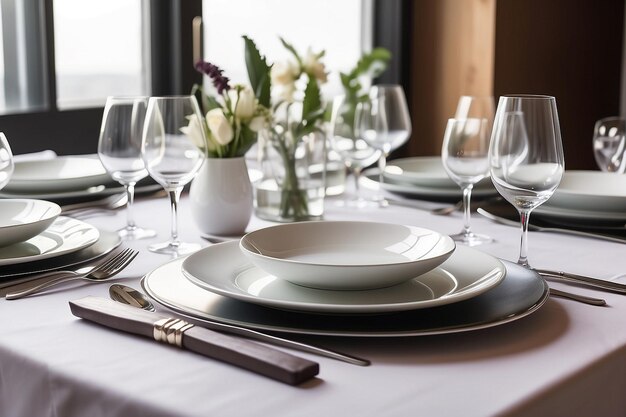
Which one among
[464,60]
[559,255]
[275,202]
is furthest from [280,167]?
[464,60]

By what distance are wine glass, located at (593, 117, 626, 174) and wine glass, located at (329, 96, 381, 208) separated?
1.66 ft

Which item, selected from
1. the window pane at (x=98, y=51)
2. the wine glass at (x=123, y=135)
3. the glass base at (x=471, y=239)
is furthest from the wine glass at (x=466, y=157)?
the window pane at (x=98, y=51)

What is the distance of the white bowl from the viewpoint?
2.73 ft

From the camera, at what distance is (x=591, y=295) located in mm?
956

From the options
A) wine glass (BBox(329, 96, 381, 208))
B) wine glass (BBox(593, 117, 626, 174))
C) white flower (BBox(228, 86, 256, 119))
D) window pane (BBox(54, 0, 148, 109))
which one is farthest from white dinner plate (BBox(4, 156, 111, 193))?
wine glass (BBox(593, 117, 626, 174))

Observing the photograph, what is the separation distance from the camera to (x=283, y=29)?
10.1 ft

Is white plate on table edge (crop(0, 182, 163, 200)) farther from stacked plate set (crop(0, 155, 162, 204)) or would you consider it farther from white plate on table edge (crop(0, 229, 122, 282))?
white plate on table edge (crop(0, 229, 122, 282))

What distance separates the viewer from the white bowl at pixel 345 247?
2.73 ft

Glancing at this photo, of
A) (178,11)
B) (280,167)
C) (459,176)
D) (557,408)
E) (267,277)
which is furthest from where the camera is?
(178,11)

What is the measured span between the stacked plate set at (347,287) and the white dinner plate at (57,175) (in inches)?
21.8

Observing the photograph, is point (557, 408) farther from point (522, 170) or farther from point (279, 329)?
point (522, 170)

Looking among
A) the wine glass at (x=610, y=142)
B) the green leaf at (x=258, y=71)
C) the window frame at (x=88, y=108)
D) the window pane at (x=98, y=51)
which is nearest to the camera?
the green leaf at (x=258, y=71)

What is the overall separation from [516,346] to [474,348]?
41 millimetres

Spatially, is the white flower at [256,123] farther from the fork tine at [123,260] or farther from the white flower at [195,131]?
the fork tine at [123,260]
